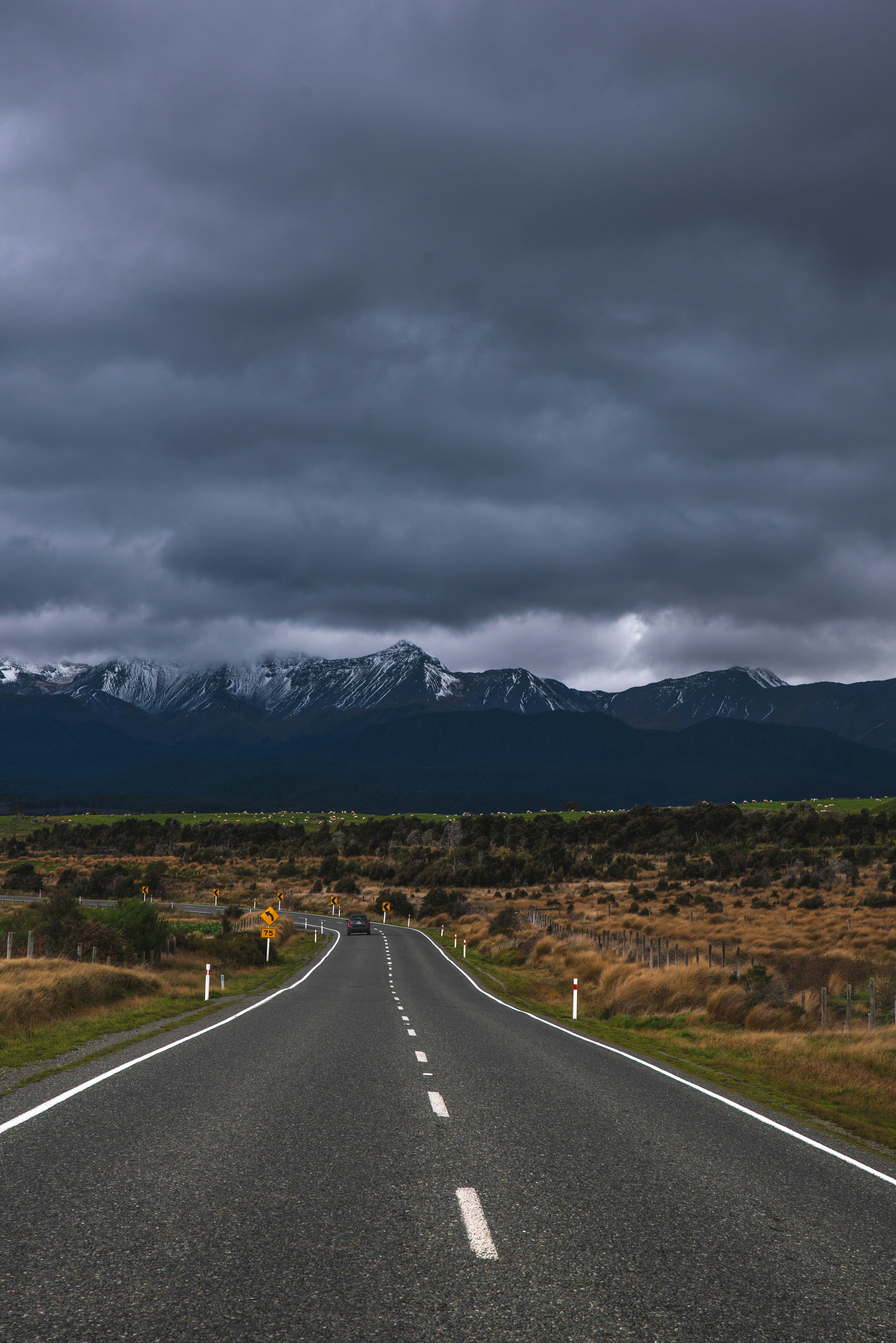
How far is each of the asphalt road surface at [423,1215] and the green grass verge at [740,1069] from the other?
1374 millimetres

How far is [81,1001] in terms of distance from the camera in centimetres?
2200

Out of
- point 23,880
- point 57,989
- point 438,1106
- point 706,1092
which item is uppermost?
point 438,1106

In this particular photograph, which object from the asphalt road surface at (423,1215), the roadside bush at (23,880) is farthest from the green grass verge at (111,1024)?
the roadside bush at (23,880)

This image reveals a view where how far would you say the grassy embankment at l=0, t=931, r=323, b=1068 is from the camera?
16984 mm

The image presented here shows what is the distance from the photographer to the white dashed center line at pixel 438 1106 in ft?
34.5

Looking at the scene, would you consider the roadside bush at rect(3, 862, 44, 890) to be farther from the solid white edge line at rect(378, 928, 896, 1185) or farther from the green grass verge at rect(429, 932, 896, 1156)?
the solid white edge line at rect(378, 928, 896, 1185)

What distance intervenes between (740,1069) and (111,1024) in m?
12.3

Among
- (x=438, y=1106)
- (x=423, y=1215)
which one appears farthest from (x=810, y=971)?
A: (x=423, y=1215)

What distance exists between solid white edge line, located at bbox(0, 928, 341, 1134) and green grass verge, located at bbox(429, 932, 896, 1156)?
784 cm

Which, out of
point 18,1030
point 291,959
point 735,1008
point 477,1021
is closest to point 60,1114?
point 18,1030

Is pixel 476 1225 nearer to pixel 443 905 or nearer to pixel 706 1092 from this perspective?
pixel 706 1092

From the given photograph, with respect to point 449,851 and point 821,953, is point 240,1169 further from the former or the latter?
point 449,851

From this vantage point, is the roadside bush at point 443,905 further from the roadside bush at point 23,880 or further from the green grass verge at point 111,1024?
the green grass verge at point 111,1024

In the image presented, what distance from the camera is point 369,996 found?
93.2 ft
